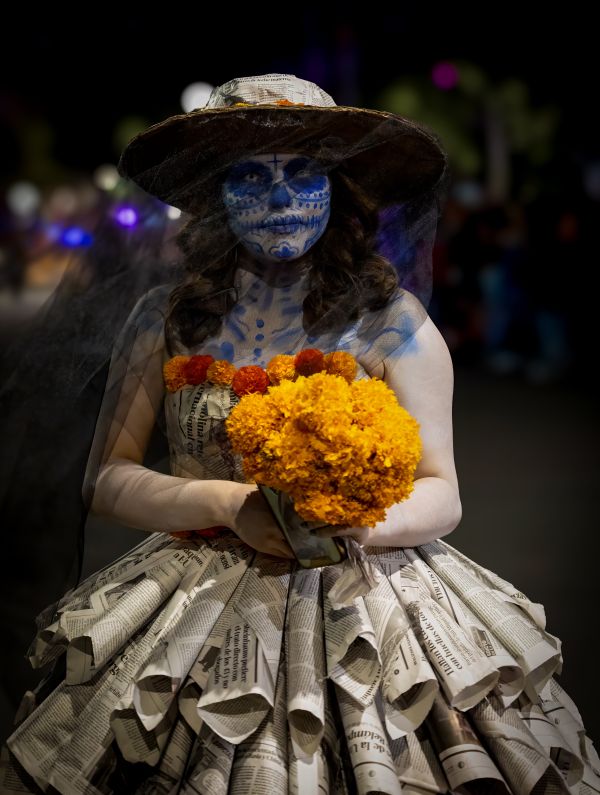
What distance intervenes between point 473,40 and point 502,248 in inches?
30.0

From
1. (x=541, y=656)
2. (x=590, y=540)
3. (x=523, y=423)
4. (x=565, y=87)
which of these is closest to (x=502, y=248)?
(x=565, y=87)

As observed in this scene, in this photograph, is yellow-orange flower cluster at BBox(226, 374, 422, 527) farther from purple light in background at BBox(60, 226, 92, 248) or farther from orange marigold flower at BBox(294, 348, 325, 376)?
purple light in background at BBox(60, 226, 92, 248)

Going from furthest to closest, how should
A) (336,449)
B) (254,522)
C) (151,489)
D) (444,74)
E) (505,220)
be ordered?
1. (444,74)
2. (505,220)
3. (151,489)
4. (254,522)
5. (336,449)

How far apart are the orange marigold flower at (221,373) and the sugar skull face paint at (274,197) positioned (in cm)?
21

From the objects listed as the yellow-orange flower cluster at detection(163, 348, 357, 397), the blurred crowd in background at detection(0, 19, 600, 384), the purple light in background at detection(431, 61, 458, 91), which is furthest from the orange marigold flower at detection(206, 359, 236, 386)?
the purple light in background at detection(431, 61, 458, 91)

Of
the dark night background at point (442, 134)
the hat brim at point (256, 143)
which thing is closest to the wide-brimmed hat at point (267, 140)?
the hat brim at point (256, 143)

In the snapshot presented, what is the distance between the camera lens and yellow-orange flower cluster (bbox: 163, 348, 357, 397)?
1288mm

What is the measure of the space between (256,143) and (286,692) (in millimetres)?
829

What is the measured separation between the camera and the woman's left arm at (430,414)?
4.27 ft

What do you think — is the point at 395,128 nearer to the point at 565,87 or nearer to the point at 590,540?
the point at 590,540

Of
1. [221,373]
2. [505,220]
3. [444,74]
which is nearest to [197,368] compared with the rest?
A: [221,373]

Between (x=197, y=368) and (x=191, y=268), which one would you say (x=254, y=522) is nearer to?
(x=197, y=368)

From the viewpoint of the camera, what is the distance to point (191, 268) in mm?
1277

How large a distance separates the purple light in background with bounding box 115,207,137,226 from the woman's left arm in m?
0.47
